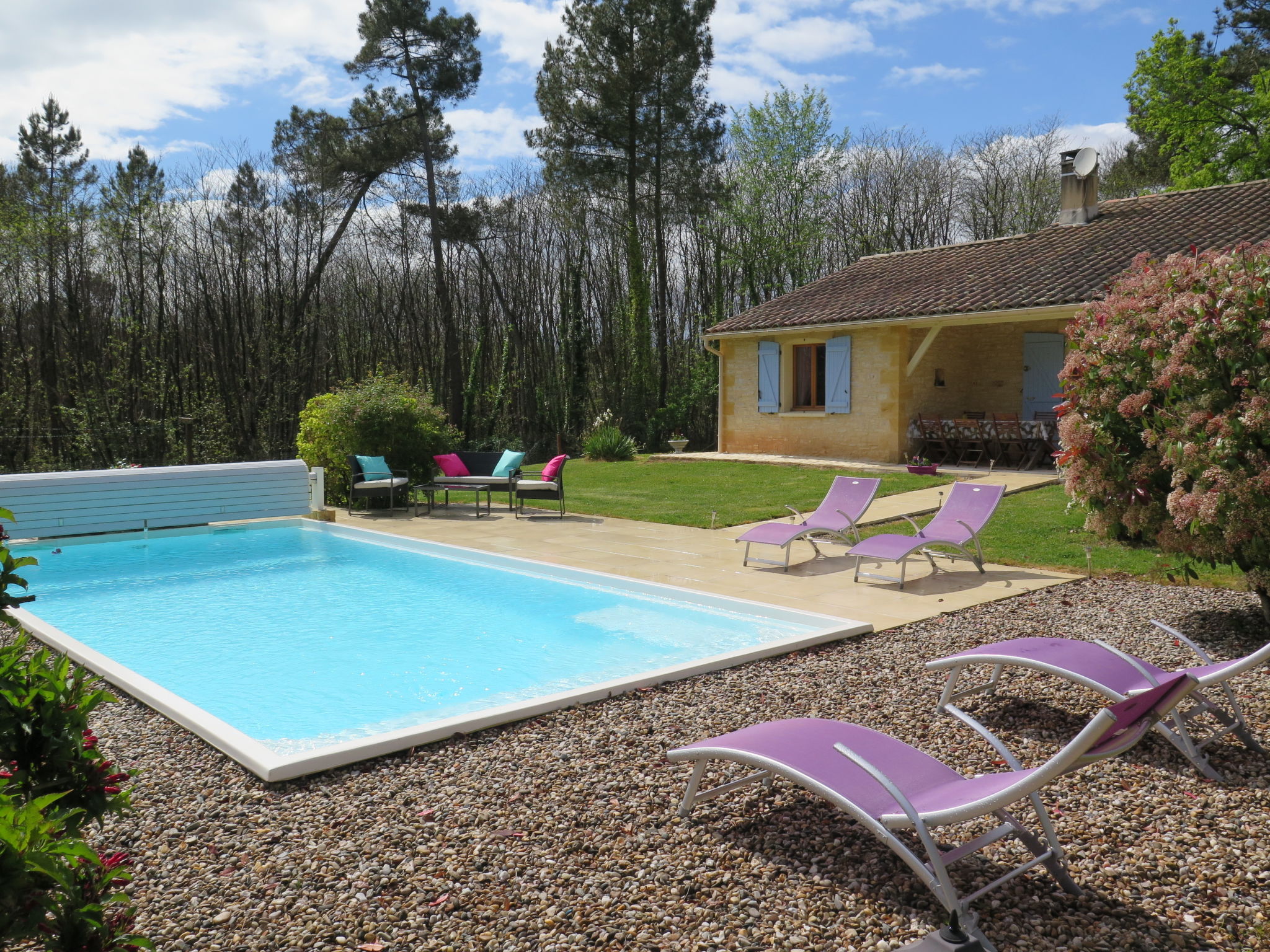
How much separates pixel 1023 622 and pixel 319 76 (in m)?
16.2

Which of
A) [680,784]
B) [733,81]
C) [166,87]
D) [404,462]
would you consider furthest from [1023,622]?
[733,81]

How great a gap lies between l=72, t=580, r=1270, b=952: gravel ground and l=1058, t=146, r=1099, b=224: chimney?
1455 centimetres

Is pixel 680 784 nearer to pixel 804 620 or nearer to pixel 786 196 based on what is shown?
pixel 804 620

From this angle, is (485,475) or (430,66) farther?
(430,66)

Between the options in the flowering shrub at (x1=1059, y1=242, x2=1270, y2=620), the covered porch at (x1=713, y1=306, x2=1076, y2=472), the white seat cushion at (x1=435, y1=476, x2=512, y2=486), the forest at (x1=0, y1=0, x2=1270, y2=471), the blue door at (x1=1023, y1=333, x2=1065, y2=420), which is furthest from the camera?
the blue door at (x1=1023, y1=333, x2=1065, y2=420)

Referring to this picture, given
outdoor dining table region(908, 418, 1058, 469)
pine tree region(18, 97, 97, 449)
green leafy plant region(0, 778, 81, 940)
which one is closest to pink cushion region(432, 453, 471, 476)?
pine tree region(18, 97, 97, 449)

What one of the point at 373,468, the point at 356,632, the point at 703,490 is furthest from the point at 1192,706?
the point at 373,468

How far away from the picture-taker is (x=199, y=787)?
340 cm

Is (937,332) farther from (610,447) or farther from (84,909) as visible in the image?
(84,909)

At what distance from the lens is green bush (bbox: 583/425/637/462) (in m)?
18.2

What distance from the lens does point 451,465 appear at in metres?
12.2

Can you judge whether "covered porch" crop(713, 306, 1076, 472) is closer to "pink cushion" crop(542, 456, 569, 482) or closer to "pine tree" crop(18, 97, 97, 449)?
"pink cushion" crop(542, 456, 569, 482)

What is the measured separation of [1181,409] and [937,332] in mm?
10231

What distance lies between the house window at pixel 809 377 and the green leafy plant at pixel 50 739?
628 inches
